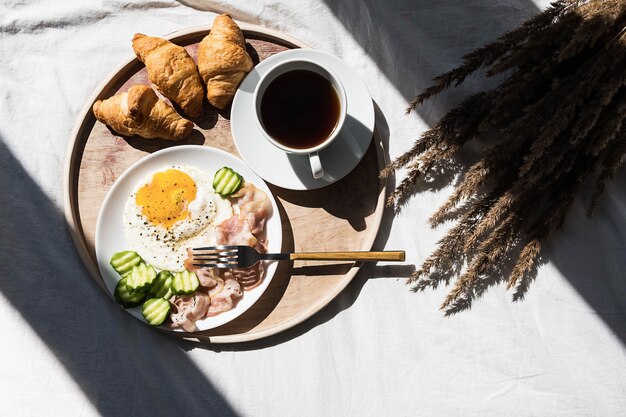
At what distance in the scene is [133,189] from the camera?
2.00m

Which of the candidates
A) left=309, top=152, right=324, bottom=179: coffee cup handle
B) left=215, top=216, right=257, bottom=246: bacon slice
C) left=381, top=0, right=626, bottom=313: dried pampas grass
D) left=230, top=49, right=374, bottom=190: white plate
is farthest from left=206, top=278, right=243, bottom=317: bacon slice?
left=381, top=0, right=626, bottom=313: dried pampas grass

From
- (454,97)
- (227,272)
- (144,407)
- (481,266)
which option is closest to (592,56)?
(454,97)

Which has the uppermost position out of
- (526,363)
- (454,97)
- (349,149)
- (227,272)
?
(454,97)

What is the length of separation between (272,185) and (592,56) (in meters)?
1.15

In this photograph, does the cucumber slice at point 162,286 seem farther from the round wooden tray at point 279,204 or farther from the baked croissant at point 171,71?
the baked croissant at point 171,71

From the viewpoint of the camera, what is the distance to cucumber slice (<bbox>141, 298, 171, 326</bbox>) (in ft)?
6.25

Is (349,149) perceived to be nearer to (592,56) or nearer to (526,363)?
(592,56)

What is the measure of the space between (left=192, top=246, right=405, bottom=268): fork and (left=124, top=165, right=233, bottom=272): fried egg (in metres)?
0.12

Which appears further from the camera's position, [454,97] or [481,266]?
[454,97]

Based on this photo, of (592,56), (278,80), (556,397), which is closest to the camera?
(592,56)

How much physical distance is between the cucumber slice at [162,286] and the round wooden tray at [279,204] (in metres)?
0.19

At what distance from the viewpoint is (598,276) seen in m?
2.04

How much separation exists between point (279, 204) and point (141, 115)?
586 mm

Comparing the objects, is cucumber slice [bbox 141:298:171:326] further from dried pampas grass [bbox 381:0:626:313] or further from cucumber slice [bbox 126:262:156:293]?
dried pampas grass [bbox 381:0:626:313]
